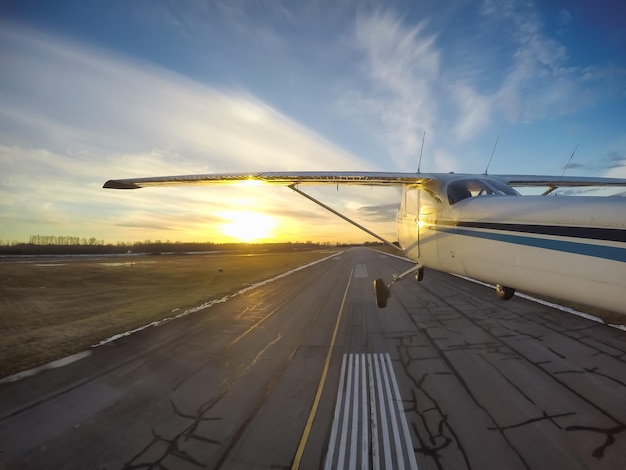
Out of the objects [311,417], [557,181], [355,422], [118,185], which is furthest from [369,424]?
[118,185]

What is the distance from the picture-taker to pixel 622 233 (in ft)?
10.4

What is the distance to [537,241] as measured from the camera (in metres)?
4.10

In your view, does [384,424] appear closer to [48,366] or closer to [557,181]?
[557,181]

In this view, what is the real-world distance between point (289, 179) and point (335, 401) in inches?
223

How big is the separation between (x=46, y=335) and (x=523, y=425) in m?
16.9

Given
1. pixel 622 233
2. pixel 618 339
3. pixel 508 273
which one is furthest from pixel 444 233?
pixel 618 339

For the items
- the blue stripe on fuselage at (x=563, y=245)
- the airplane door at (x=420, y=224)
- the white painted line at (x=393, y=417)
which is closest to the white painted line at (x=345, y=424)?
the white painted line at (x=393, y=417)

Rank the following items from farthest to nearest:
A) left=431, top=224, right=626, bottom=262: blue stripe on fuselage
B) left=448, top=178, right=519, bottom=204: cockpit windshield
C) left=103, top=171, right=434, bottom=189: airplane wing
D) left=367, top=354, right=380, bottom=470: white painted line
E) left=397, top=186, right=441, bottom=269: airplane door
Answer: left=103, top=171, right=434, bottom=189: airplane wing, left=397, top=186, right=441, bottom=269: airplane door, left=448, top=178, right=519, bottom=204: cockpit windshield, left=367, top=354, right=380, bottom=470: white painted line, left=431, top=224, right=626, bottom=262: blue stripe on fuselage

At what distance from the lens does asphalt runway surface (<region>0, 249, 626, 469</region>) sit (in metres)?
5.32

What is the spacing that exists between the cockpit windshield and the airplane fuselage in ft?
0.06

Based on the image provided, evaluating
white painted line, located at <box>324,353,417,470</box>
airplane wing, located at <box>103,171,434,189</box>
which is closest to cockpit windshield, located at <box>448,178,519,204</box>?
airplane wing, located at <box>103,171,434,189</box>

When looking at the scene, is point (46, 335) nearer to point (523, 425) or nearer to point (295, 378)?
point (295, 378)

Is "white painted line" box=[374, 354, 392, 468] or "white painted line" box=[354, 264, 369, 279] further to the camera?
"white painted line" box=[354, 264, 369, 279]

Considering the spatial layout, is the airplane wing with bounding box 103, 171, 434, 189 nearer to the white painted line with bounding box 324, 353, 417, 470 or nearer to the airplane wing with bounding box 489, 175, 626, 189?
the airplane wing with bounding box 489, 175, 626, 189
